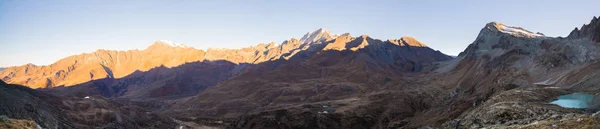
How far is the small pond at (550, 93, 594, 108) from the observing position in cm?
5723

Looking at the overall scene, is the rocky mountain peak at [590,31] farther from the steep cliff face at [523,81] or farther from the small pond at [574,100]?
the small pond at [574,100]

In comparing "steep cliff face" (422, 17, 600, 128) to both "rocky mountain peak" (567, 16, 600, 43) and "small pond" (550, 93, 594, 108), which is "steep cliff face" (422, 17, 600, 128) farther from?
"small pond" (550, 93, 594, 108)

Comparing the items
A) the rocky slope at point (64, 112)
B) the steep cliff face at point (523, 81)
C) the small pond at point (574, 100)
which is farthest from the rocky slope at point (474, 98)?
the rocky slope at point (64, 112)

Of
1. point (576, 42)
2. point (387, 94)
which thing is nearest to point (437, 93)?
point (387, 94)

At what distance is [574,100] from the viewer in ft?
203

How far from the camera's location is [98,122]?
326 ft

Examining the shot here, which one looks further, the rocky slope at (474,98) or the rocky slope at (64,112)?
the rocky slope at (64,112)

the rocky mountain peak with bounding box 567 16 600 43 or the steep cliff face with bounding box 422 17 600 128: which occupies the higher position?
the rocky mountain peak with bounding box 567 16 600 43

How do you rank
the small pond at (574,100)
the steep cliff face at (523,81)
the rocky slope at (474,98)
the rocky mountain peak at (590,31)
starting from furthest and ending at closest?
1. the rocky mountain peak at (590,31)
2. the small pond at (574,100)
3. the rocky slope at (474,98)
4. the steep cliff face at (523,81)

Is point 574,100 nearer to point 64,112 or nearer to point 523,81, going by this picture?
point 523,81

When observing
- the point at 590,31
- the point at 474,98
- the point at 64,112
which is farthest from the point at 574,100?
the point at 64,112

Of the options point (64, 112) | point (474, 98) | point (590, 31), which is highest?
point (590, 31)

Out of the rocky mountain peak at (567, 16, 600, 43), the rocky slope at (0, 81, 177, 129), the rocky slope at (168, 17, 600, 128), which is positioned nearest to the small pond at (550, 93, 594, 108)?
the rocky slope at (168, 17, 600, 128)

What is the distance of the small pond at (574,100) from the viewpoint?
57228mm
